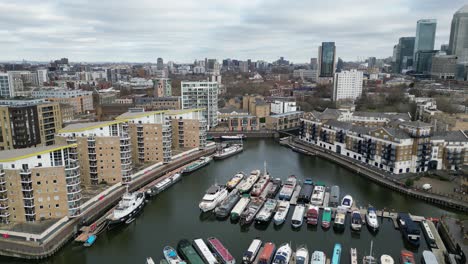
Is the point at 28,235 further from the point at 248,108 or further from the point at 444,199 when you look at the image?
the point at 248,108

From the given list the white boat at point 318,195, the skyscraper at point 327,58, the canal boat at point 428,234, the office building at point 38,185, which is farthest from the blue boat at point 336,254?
the skyscraper at point 327,58

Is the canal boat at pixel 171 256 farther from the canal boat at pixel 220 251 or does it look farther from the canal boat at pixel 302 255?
the canal boat at pixel 302 255

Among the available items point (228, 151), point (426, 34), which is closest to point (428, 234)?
point (228, 151)

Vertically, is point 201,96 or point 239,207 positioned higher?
point 201,96

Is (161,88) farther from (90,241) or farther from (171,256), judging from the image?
(171,256)

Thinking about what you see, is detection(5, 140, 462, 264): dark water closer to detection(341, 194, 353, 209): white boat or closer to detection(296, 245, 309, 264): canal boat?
detection(296, 245, 309, 264): canal boat

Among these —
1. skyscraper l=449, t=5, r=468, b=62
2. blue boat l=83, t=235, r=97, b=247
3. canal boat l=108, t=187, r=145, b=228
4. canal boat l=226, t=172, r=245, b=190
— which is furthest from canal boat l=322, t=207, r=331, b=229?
skyscraper l=449, t=5, r=468, b=62

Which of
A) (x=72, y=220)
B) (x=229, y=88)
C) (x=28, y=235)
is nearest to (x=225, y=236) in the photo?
(x=72, y=220)
